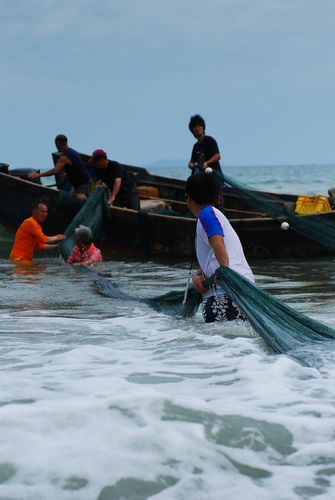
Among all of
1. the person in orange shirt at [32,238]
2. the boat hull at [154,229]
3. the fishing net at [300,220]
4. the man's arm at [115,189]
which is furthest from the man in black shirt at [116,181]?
the fishing net at [300,220]

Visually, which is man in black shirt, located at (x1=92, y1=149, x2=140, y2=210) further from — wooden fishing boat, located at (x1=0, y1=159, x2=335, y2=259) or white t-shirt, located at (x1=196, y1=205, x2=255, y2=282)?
white t-shirt, located at (x1=196, y1=205, x2=255, y2=282)

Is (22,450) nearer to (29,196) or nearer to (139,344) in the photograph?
(139,344)

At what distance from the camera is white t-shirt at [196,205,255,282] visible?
18.2ft

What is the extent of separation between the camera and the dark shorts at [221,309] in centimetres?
571

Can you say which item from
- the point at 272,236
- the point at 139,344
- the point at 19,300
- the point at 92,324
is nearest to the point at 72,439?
the point at 139,344

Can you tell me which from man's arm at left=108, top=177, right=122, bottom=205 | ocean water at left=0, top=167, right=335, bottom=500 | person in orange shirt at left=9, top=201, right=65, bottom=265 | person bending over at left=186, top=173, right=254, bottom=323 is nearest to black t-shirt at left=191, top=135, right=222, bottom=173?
man's arm at left=108, top=177, right=122, bottom=205

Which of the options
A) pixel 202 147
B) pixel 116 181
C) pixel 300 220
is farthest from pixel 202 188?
pixel 116 181

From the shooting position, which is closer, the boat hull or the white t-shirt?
the white t-shirt

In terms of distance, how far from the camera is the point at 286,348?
515cm

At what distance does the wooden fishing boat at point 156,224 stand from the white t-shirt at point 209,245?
5715 mm

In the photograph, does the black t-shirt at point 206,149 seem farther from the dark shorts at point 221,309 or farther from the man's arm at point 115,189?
the dark shorts at point 221,309

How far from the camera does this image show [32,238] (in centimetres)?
1184

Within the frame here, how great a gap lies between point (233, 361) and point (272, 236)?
6969 mm

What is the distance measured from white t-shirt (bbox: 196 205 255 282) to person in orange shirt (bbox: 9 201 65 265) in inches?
228
